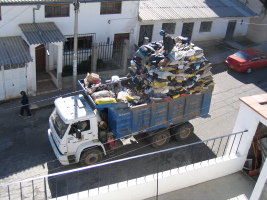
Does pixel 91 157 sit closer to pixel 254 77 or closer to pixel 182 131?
pixel 182 131

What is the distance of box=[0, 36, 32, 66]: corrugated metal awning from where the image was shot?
15.7 metres

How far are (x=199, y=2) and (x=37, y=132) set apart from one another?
15.6m

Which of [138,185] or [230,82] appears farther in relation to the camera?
[230,82]

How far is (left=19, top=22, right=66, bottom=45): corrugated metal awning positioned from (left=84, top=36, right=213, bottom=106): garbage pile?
15.1 feet

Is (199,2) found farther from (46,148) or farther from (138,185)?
(138,185)

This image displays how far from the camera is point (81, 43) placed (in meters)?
19.5

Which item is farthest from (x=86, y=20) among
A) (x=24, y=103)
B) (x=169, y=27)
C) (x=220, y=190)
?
(x=220, y=190)

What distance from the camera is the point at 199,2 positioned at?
2444cm

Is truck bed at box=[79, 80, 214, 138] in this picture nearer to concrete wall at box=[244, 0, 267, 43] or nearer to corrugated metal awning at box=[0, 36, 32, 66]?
corrugated metal awning at box=[0, 36, 32, 66]

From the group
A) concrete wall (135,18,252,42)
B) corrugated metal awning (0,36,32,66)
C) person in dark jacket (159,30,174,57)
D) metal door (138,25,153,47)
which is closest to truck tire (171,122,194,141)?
person in dark jacket (159,30,174,57)

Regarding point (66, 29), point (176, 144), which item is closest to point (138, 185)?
point (176, 144)

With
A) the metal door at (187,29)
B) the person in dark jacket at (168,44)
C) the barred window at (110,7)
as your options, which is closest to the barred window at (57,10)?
the barred window at (110,7)

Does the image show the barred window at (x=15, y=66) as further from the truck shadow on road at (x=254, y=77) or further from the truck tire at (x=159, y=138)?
the truck shadow on road at (x=254, y=77)

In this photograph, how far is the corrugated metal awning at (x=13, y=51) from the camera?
617 inches
